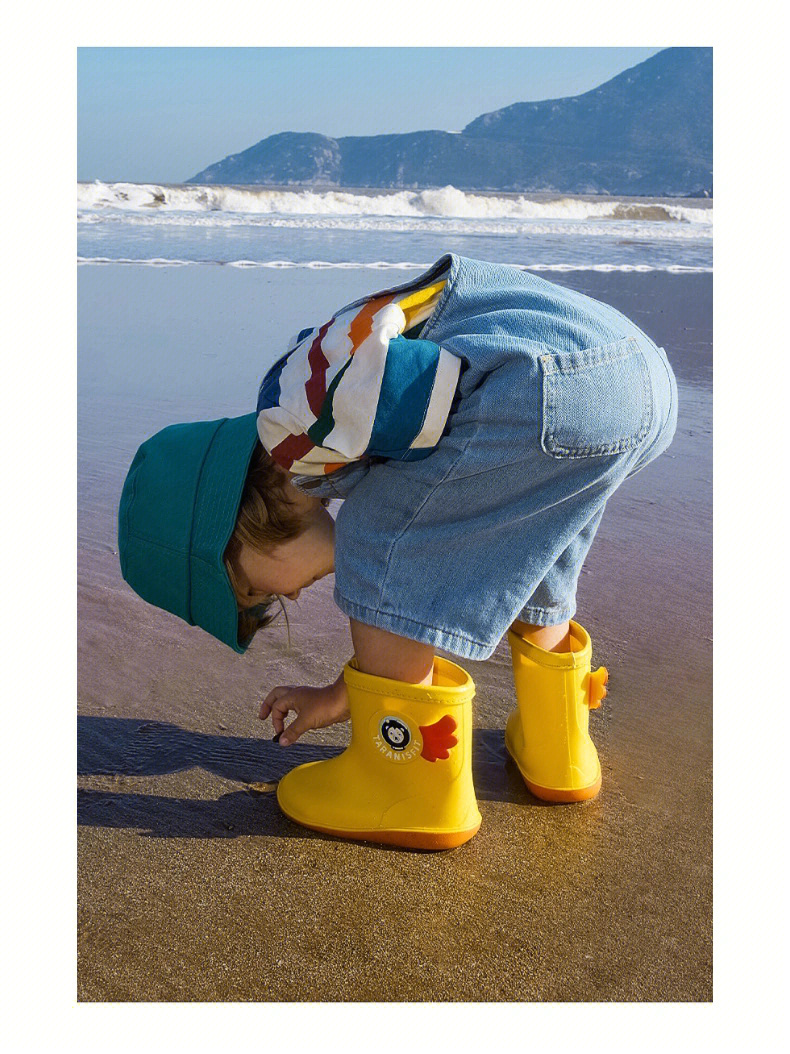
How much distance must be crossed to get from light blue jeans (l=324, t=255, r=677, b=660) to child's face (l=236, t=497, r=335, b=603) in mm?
137

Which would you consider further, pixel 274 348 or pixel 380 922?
pixel 274 348

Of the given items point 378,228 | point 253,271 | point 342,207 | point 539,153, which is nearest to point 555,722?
point 253,271

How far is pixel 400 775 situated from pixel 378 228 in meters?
9.60

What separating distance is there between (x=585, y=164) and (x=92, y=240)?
637 inches

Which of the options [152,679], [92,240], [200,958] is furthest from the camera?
[92,240]

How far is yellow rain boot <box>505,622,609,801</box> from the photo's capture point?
1.59 meters

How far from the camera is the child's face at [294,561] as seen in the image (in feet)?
5.19

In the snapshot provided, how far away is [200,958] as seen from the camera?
48.1 inches

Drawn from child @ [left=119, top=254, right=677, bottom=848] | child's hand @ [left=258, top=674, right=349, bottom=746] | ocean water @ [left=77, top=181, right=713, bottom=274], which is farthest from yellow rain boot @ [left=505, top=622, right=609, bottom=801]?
ocean water @ [left=77, top=181, right=713, bottom=274]

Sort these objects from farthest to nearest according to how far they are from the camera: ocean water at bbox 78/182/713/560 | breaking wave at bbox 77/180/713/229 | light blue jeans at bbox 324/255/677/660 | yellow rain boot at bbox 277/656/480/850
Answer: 1. breaking wave at bbox 77/180/713/229
2. ocean water at bbox 78/182/713/560
3. yellow rain boot at bbox 277/656/480/850
4. light blue jeans at bbox 324/255/677/660

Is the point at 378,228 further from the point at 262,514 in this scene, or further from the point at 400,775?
the point at 400,775

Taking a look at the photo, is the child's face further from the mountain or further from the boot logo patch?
the mountain

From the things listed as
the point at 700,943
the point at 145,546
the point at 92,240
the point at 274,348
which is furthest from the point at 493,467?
the point at 92,240

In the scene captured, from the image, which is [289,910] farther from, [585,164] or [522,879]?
[585,164]
